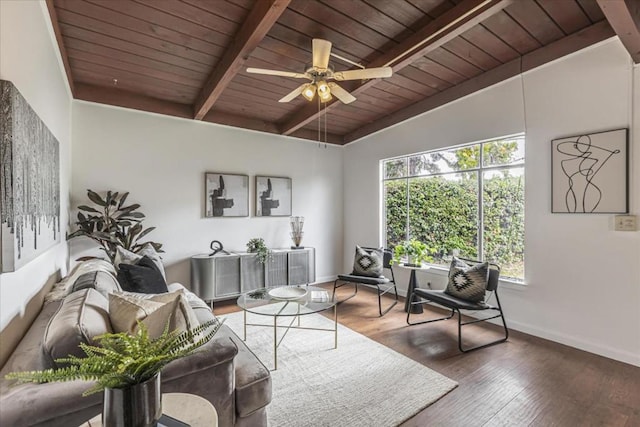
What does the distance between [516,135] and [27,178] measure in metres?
4.31

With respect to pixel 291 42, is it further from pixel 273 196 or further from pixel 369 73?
pixel 273 196

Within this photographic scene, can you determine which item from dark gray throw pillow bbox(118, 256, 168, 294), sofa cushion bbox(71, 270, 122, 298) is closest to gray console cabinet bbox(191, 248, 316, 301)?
dark gray throw pillow bbox(118, 256, 168, 294)

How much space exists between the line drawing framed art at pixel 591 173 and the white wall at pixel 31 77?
427cm

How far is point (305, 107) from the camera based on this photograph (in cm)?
448

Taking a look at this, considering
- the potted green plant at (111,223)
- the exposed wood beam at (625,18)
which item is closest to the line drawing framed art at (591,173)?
the exposed wood beam at (625,18)

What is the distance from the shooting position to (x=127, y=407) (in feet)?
2.93

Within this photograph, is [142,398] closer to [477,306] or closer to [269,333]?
[269,333]

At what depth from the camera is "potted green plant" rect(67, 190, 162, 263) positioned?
343 cm

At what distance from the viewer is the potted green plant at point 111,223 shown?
343cm

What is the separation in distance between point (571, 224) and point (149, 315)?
3.75 meters

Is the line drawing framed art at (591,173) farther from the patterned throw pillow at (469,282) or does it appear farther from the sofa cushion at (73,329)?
the sofa cushion at (73,329)

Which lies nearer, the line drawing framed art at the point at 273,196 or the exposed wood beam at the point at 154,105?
the exposed wood beam at the point at 154,105

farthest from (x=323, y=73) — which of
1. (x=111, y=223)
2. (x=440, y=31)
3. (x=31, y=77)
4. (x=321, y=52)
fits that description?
(x=111, y=223)

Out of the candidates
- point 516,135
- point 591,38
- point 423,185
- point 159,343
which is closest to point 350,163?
point 423,185
